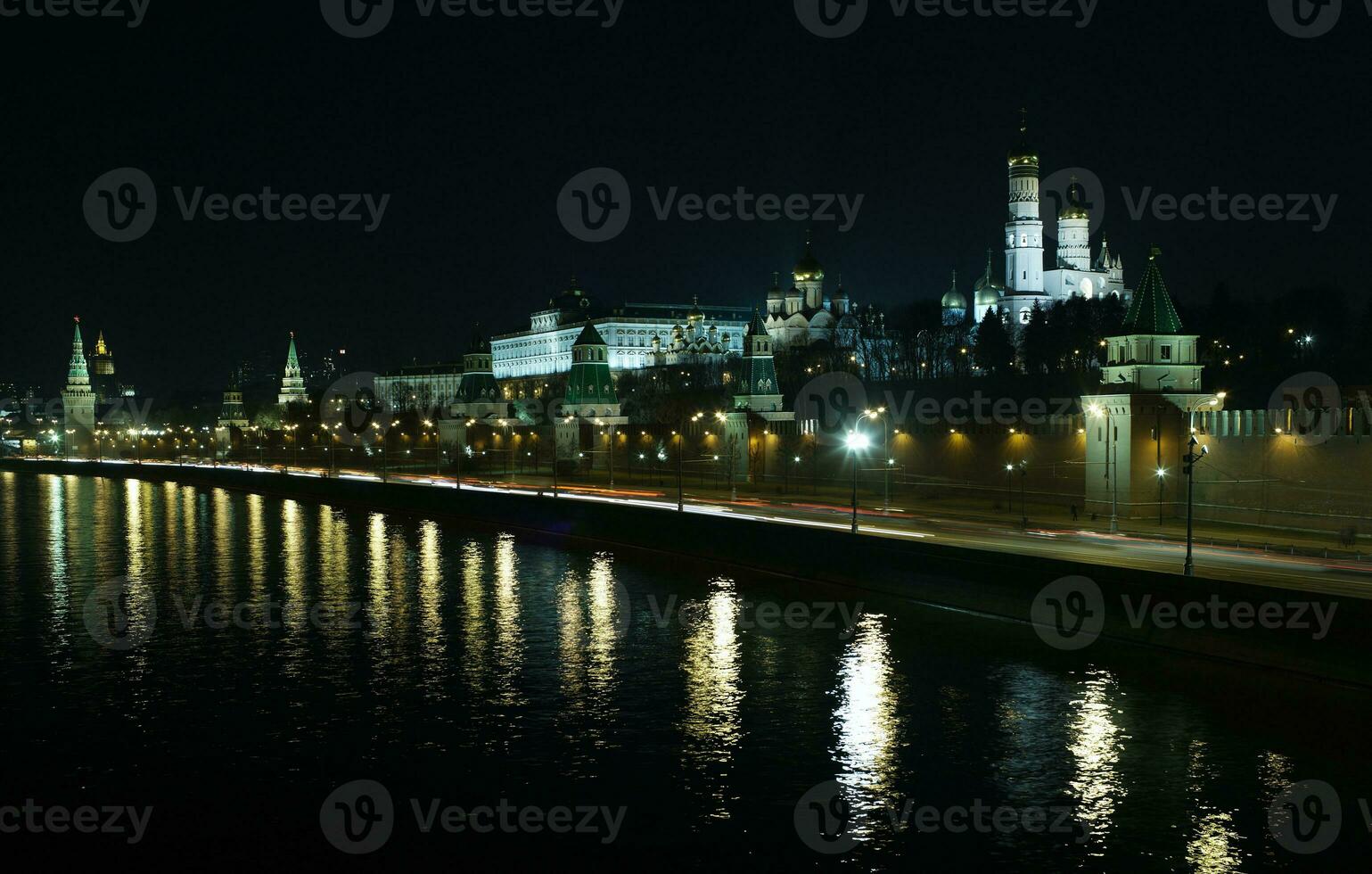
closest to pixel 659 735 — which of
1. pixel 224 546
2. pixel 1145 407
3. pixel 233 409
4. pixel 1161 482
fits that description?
pixel 1161 482

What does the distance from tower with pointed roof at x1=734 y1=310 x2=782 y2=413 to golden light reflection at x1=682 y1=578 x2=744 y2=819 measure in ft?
138

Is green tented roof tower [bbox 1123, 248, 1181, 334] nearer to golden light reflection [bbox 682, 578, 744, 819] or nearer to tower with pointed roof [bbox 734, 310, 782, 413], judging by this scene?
golden light reflection [bbox 682, 578, 744, 819]

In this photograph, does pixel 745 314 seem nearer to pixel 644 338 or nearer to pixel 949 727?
pixel 644 338

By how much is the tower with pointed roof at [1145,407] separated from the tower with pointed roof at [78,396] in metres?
140

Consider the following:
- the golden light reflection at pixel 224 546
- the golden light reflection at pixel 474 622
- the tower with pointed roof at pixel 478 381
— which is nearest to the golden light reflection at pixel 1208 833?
the golden light reflection at pixel 474 622

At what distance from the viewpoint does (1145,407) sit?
138 ft

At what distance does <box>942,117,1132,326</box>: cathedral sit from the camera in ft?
361

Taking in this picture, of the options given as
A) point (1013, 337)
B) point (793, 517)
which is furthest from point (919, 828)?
point (1013, 337)

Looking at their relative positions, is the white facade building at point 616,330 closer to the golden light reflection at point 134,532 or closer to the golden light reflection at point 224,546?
the golden light reflection at point 134,532

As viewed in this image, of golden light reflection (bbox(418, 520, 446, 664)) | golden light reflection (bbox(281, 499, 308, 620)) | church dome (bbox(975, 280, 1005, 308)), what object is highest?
church dome (bbox(975, 280, 1005, 308))

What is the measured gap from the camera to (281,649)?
2284 cm

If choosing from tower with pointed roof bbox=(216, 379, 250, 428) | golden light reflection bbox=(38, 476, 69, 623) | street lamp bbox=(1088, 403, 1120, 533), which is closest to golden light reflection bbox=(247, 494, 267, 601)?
golden light reflection bbox=(38, 476, 69, 623)

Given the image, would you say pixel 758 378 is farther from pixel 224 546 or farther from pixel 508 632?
pixel 508 632

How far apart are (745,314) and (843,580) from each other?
144 metres
